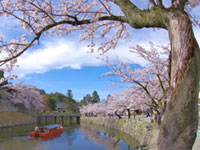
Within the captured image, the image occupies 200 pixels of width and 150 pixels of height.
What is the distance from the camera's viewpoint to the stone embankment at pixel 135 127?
10.7 metres

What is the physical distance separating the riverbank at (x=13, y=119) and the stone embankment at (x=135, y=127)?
1047 cm

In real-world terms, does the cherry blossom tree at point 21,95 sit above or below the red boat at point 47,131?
above

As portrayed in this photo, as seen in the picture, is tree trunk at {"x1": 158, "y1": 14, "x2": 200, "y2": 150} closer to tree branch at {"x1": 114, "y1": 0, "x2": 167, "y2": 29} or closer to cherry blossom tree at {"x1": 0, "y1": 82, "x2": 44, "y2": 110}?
tree branch at {"x1": 114, "y1": 0, "x2": 167, "y2": 29}

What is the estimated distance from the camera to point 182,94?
1.79 meters

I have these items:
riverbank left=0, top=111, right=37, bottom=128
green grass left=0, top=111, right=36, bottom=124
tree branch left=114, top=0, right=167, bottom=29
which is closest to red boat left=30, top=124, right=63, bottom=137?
riverbank left=0, top=111, right=37, bottom=128

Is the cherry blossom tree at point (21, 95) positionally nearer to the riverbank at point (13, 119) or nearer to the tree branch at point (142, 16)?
the riverbank at point (13, 119)

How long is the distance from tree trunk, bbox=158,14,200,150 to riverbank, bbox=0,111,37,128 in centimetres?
2725

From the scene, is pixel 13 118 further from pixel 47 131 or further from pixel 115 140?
pixel 115 140

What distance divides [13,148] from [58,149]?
295 cm

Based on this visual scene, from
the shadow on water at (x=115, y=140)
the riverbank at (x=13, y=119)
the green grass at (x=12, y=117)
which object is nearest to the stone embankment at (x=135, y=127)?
the shadow on water at (x=115, y=140)

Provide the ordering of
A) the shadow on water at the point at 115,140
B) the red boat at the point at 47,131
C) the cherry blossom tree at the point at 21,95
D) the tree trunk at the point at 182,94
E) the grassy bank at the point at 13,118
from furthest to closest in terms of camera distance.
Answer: the cherry blossom tree at the point at 21,95 < the grassy bank at the point at 13,118 < the red boat at the point at 47,131 < the shadow on water at the point at 115,140 < the tree trunk at the point at 182,94

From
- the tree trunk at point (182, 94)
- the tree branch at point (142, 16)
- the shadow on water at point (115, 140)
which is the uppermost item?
the tree branch at point (142, 16)

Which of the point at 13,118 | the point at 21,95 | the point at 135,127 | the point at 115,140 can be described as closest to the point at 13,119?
the point at 13,118

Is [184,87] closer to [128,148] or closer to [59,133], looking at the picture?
[128,148]
